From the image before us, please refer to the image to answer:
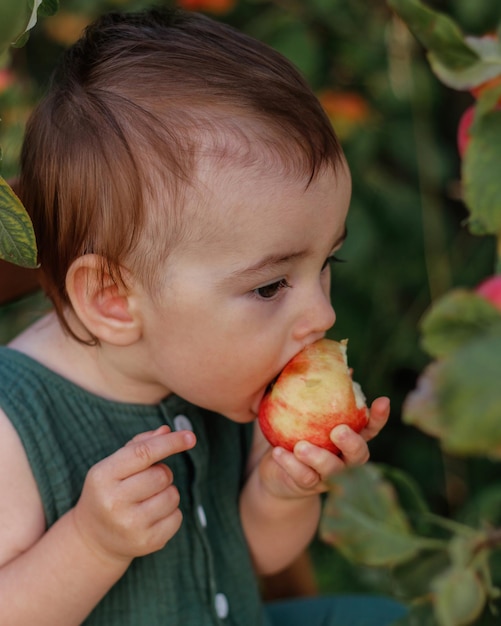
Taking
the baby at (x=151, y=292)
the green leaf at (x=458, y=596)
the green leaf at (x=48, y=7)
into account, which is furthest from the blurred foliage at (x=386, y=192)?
the green leaf at (x=458, y=596)

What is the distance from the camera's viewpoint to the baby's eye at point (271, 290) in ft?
3.28

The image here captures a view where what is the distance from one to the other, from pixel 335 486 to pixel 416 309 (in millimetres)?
1749

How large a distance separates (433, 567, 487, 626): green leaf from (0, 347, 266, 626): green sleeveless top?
632 millimetres

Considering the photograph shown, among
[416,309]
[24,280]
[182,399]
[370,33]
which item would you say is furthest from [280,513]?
[370,33]

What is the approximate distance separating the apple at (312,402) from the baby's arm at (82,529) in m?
0.12

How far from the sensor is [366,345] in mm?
2115

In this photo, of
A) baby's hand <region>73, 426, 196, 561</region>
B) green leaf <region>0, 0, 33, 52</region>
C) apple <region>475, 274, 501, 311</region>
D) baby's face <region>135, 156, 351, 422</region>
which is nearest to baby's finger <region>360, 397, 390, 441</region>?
baby's face <region>135, 156, 351, 422</region>

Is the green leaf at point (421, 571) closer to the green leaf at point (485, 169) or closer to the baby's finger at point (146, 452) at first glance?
the green leaf at point (485, 169)

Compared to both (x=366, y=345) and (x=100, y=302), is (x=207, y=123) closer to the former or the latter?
(x=100, y=302)

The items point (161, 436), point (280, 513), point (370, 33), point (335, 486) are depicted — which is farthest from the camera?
point (370, 33)

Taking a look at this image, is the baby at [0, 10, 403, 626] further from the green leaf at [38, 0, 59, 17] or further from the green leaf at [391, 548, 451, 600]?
the green leaf at [391, 548, 451, 600]

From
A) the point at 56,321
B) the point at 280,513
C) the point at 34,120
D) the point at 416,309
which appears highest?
the point at 34,120

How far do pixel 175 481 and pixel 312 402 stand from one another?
26 cm

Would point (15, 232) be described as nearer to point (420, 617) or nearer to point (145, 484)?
point (145, 484)
